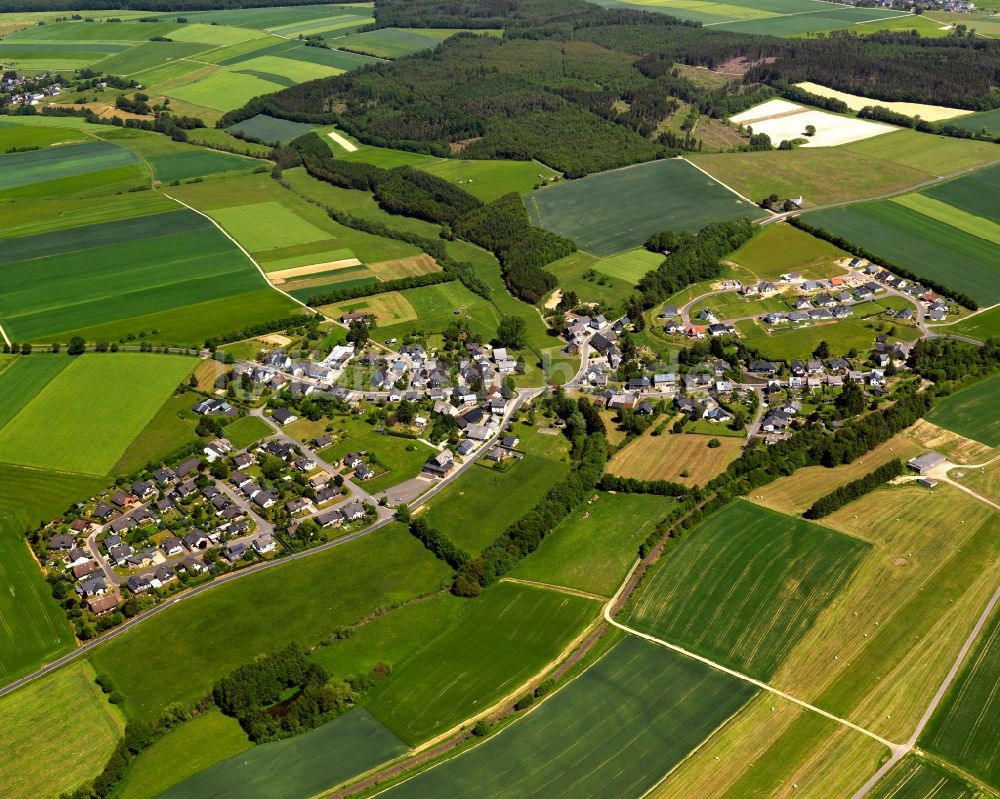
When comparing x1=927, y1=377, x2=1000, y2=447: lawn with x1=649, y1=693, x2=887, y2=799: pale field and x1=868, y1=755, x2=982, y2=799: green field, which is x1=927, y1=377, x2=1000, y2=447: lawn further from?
x1=649, y1=693, x2=887, y2=799: pale field

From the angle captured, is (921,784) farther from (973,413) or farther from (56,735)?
(56,735)

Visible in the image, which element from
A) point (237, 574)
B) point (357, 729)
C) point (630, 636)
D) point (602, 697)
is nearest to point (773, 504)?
point (630, 636)

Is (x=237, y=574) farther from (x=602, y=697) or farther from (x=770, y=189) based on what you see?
(x=770, y=189)

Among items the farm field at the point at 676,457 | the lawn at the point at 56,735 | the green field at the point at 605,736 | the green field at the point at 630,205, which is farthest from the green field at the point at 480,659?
the green field at the point at 630,205

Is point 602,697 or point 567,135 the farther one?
point 567,135

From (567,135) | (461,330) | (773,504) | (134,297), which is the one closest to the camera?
(773,504)

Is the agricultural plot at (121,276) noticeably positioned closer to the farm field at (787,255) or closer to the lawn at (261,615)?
the lawn at (261,615)
